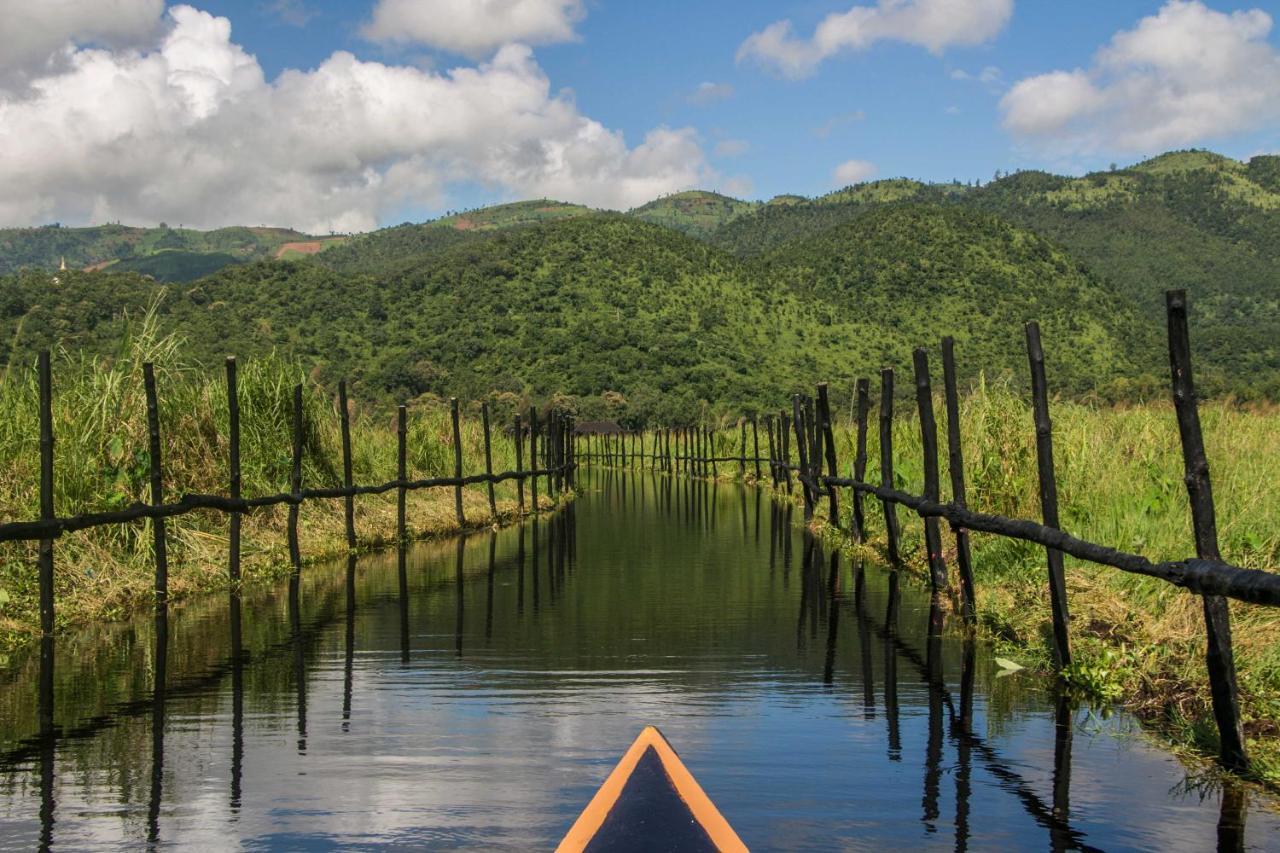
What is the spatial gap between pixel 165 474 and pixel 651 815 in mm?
13155

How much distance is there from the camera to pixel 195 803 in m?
5.38

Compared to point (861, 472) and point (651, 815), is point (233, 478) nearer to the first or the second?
point (861, 472)

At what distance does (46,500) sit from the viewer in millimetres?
10102

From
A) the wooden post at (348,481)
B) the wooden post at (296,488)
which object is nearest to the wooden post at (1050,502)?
the wooden post at (296,488)

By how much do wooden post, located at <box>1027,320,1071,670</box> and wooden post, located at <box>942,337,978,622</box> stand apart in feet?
5.39

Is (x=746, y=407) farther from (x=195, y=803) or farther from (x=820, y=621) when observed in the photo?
(x=195, y=803)

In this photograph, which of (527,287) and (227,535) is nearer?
(227,535)

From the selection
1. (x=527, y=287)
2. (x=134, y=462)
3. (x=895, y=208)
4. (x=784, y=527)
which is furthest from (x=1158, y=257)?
(x=134, y=462)

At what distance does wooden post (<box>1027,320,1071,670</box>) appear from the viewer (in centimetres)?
785

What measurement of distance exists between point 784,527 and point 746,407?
5732 cm

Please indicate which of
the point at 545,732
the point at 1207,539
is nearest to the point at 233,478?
the point at 545,732

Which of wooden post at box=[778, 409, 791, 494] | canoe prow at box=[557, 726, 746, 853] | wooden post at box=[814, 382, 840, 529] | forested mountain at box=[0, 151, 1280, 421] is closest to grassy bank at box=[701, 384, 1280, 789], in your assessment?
wooden post at box=[814, 382, 840, 529]

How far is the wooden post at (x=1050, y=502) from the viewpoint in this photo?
785cm

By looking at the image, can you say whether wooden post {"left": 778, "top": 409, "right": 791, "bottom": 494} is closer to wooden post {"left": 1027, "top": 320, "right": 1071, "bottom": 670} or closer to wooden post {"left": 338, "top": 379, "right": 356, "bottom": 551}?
wooden post {"left": 338, "top": 379, "right": 356, "bottom": 551}
